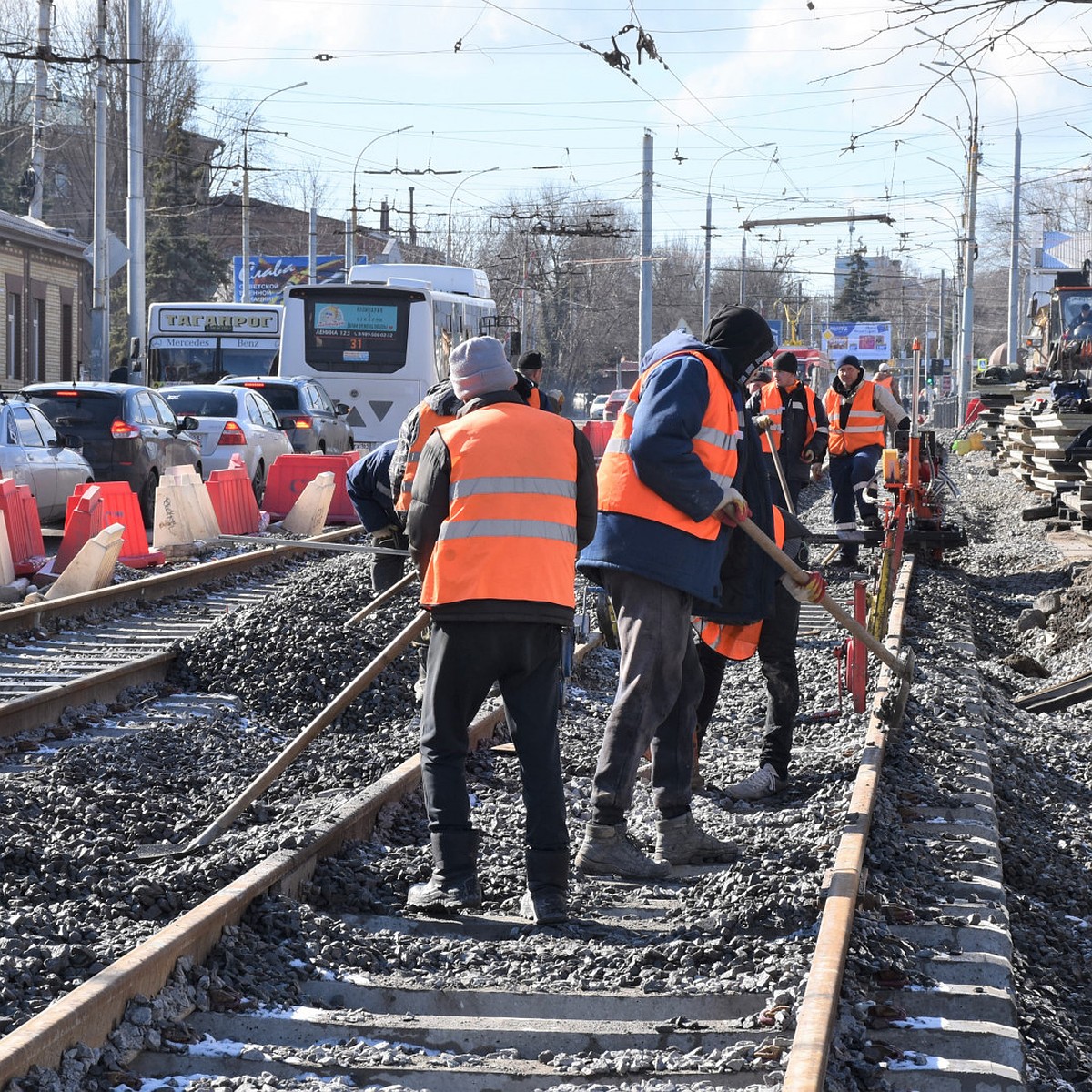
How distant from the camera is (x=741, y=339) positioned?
6.12m

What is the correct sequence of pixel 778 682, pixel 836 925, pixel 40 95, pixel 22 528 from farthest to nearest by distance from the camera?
pixel 40 95 → pixel 22 528 → pixel 778 682 → pixel 836 925

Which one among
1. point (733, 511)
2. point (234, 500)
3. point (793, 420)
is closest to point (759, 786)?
point (733, 511)

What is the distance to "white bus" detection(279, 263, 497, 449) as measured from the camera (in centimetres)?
2725

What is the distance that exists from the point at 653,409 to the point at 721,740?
3.53 metres

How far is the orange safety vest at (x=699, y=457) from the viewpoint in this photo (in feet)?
19.3

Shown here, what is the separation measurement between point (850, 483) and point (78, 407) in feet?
29.6

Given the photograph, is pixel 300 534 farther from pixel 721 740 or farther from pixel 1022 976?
pixel 1022 976

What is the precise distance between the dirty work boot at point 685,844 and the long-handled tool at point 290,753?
47.3 inches

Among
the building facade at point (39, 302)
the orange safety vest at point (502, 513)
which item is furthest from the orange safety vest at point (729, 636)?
the building facade at point (39, 302)

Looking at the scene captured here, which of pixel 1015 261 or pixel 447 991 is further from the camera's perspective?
pixel 1015 261

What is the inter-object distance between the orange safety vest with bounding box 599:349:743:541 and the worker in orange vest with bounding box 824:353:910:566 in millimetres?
10149

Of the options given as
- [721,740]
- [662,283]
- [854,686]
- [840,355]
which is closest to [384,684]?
[721,740]

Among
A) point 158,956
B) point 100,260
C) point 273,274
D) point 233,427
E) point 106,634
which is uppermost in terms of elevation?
point 273,274

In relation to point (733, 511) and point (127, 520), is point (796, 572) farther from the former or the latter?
point (127, 520)
